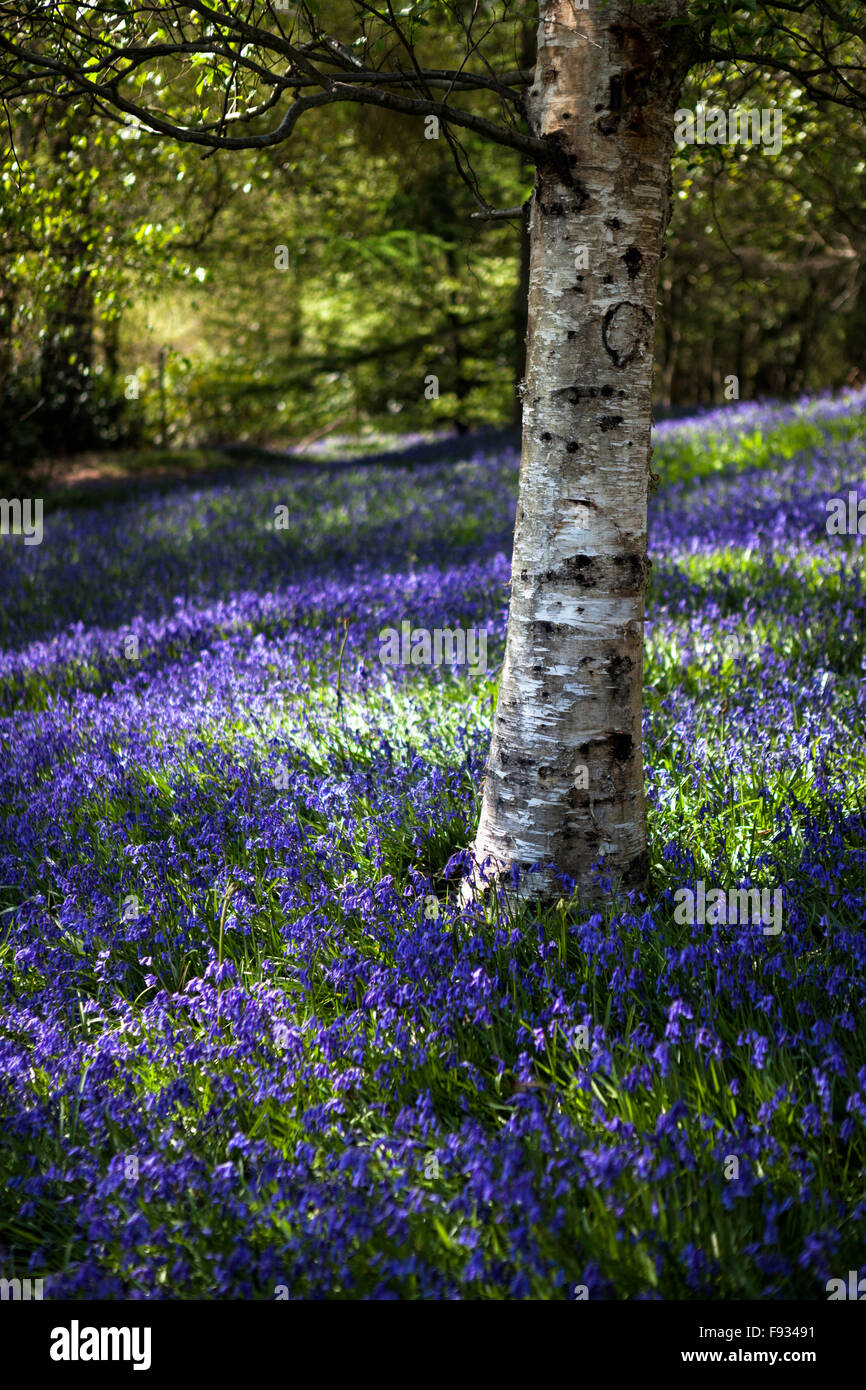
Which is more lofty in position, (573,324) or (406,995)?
(573,324)

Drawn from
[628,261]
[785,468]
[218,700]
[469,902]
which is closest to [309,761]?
[218,700]

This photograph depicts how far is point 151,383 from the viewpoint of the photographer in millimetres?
7523

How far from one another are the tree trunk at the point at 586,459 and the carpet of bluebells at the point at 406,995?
0.30 metres

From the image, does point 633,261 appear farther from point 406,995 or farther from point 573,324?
point 406,995

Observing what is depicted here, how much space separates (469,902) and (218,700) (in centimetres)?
220

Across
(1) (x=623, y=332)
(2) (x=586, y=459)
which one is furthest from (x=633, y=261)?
(2) (x=586, y=459)

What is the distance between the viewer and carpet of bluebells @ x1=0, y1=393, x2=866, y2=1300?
1.71 meters

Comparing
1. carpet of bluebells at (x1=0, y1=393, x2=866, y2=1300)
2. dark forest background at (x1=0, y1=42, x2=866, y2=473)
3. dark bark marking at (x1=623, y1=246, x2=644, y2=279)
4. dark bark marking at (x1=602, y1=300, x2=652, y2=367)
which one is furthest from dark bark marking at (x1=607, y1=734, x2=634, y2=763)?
dark forest background at (x1=0, y1=42, x2=866, y2=473)

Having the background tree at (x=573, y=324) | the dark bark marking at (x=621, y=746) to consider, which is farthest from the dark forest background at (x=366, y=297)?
the dark bark marking at (x=621, y=746)

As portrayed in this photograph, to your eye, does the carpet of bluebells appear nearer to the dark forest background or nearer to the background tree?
the background tree

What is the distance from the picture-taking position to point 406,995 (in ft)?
7.74

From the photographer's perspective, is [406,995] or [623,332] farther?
[623,332]

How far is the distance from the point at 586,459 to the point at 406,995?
1.50m
